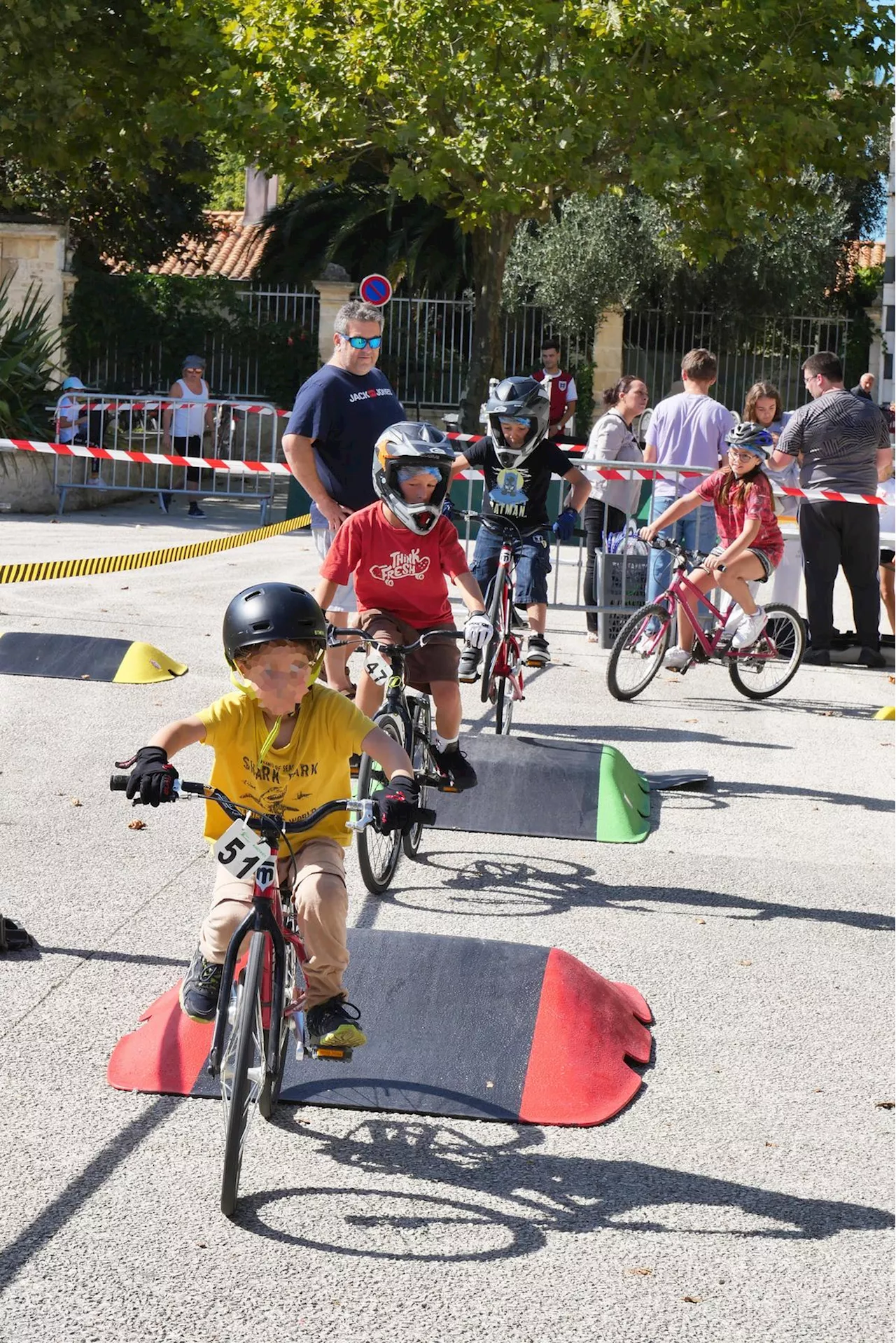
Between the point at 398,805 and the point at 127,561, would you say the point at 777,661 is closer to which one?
the point at 127,561

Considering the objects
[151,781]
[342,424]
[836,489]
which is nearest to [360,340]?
[342,424]

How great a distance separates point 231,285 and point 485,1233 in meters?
25.3

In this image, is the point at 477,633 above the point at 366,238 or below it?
below

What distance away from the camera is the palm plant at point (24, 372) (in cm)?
1975

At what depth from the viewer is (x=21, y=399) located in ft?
65.7

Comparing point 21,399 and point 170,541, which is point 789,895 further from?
point 21,399

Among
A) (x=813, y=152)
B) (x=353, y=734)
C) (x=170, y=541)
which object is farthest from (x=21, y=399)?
(x=353, y=734)

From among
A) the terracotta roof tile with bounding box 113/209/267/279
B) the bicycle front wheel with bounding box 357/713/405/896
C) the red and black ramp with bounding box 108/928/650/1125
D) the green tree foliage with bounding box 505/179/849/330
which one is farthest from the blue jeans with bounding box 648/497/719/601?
the terracotta roof tile with bounding box 113/209/267/279

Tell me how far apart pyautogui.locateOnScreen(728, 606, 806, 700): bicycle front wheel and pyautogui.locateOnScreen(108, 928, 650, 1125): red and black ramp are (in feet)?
19.0

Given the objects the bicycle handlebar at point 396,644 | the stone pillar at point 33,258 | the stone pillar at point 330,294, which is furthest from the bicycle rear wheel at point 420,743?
the stone pillar at point 330,294

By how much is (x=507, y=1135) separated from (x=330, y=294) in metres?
23.7

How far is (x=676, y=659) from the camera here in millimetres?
10641

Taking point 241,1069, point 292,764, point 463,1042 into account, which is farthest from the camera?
point 463,1042

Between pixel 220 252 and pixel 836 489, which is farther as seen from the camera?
pixel 220 252
